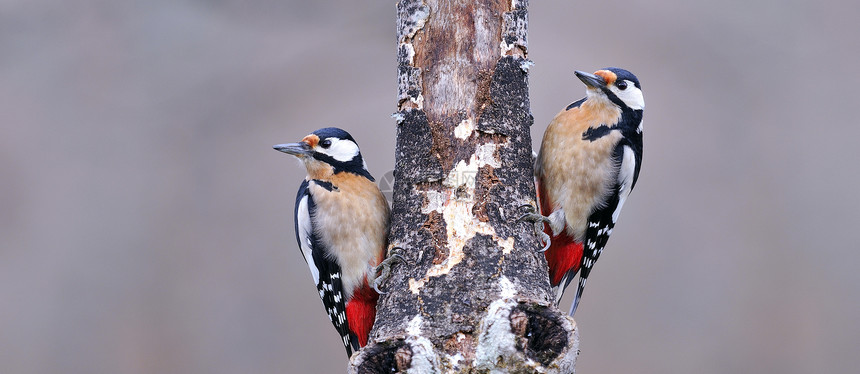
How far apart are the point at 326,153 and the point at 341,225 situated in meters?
0.25

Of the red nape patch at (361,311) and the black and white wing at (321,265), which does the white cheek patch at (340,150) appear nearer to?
the black and white wing at (321,265)

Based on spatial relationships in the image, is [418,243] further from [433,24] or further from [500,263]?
[433,24]

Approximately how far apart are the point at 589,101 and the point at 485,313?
3.28ft

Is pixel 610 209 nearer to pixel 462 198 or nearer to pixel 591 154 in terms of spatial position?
pixel 591 154

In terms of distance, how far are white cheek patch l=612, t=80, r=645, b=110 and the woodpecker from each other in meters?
0.84

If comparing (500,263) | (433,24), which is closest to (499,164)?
(500,263)

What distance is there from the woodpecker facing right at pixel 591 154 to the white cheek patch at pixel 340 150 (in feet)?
2.05

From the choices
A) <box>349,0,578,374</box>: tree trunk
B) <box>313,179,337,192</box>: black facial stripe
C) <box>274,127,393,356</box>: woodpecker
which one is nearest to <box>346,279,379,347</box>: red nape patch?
<box>274,127,393,356</box>: woodpecker

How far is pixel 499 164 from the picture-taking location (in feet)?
5.98

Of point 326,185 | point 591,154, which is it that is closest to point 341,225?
point 326,185

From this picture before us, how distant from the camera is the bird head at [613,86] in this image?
2240 millimetres

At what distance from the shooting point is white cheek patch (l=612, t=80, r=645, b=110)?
2.26m

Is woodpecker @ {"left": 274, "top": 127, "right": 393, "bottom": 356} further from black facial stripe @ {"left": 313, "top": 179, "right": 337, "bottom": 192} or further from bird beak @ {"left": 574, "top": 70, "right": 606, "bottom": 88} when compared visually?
bird beak @ {"left": 574, "top": 70, "right": 606, "bottom": 88}

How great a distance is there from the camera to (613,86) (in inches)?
88.4
